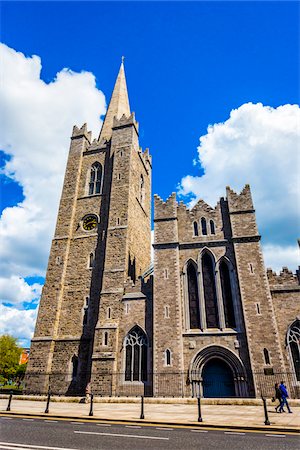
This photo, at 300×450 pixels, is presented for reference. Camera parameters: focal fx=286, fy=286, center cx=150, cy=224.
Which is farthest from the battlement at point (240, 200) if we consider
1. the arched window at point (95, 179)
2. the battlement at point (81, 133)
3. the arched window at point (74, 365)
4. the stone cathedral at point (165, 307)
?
the battlement at point (81, 133)

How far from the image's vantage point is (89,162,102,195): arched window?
31217 millimetres

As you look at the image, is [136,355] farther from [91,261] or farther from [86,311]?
[91,261]

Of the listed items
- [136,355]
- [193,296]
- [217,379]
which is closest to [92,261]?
[136,355]

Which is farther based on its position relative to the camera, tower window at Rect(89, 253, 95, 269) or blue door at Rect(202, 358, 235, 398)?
tower window at Rect(89, 253, 95, 269)

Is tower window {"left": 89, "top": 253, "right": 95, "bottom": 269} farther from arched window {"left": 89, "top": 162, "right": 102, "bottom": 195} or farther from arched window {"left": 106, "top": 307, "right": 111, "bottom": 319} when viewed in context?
arched window {"left": 89, "top": 162, "right": 102, "bottom": 195}

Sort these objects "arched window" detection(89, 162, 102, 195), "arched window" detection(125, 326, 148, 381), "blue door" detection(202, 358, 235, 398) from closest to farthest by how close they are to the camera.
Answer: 1. "blue door" detection(202, 358, 235, 398)
2. "arched window" detection(125, 326, 148, 381)
3. "arched window" detection(89, 162, 102, 195)

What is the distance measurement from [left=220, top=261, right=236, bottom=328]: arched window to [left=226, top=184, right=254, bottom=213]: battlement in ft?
14.8

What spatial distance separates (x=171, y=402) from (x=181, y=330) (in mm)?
4695

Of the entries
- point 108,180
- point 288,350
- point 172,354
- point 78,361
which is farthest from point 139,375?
point 108,180

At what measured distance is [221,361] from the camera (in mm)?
19219

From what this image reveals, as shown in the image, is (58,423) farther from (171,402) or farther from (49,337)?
(49,337)

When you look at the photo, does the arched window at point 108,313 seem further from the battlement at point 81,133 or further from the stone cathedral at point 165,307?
the battlement at point 81,133

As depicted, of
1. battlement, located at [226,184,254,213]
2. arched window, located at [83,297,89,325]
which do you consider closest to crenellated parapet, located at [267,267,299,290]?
battlement, located at [226,184,254,213]

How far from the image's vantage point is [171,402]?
1622cm
